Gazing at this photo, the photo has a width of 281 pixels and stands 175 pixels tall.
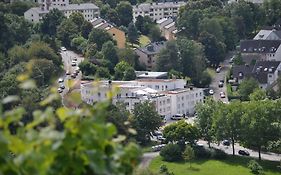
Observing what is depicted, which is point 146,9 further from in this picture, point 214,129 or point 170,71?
point 214,129

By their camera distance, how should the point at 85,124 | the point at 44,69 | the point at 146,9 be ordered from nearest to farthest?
the point at 85,124 → the point at 44,69 → the point at 146,9

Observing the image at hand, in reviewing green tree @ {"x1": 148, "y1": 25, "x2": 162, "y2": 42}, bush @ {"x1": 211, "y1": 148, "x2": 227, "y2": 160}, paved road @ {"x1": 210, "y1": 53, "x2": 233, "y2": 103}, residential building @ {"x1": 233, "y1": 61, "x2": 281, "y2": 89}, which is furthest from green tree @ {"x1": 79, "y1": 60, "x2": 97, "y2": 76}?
bush @ {"x1": 211, "y1": 148, "x2": 227, "y2": 160}

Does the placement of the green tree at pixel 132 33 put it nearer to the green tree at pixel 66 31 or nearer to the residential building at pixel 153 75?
the green tree at pixel 66 31

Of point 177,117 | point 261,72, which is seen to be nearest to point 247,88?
point 261,72

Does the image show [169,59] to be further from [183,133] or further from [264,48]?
[183,133]

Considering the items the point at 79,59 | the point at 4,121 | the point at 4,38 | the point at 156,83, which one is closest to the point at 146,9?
the point at 79,59
